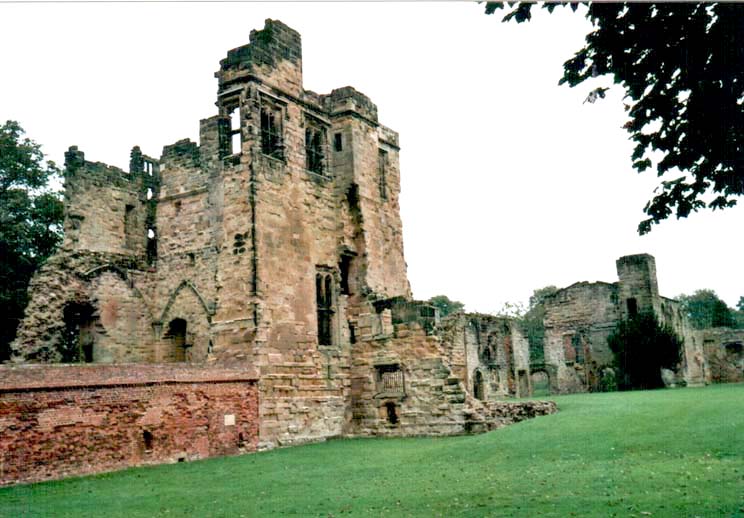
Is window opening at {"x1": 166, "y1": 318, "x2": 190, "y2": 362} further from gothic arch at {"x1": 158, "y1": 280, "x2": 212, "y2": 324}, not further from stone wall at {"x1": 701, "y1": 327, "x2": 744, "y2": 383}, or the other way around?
stone wall at {"x1": 701, "y1": 327, "x2": 744, "y2": 383}

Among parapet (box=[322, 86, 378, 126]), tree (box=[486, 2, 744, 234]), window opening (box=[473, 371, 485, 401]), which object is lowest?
window opening (box=[473, 371, 485, 401])

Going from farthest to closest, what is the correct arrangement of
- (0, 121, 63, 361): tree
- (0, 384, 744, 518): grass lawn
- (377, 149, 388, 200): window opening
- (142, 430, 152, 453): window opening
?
(0, 121, 63, 361): tree
(377, 149, 388, 200): window opening
(142, 430, 152, 453): window opening
(0, 384, 744, 518): grass lawn

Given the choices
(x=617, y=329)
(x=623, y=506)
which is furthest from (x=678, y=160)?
(x=617, y=329)

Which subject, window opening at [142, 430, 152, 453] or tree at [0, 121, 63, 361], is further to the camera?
tree at [0, 121, 63, 361]

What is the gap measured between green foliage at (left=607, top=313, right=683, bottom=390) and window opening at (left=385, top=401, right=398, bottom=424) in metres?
19.5

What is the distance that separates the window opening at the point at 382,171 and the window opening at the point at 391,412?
7409 millimetres

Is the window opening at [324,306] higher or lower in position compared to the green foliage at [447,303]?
lower

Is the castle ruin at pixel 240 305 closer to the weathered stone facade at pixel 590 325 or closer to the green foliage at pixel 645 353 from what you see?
the green foliage at pixel 645 353

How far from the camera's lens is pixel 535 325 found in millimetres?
79750

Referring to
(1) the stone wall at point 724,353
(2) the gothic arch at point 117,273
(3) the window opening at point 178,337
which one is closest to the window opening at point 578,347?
(1) the stone wall at point 724,353

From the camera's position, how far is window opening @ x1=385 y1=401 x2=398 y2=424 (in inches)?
803

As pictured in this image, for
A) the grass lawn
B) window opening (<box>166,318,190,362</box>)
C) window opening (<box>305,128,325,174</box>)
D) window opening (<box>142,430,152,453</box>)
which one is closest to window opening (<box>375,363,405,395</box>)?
the grass lawn

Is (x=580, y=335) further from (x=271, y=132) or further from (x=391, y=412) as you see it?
(x=271, y=132)

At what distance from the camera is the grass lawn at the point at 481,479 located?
8320 mm
